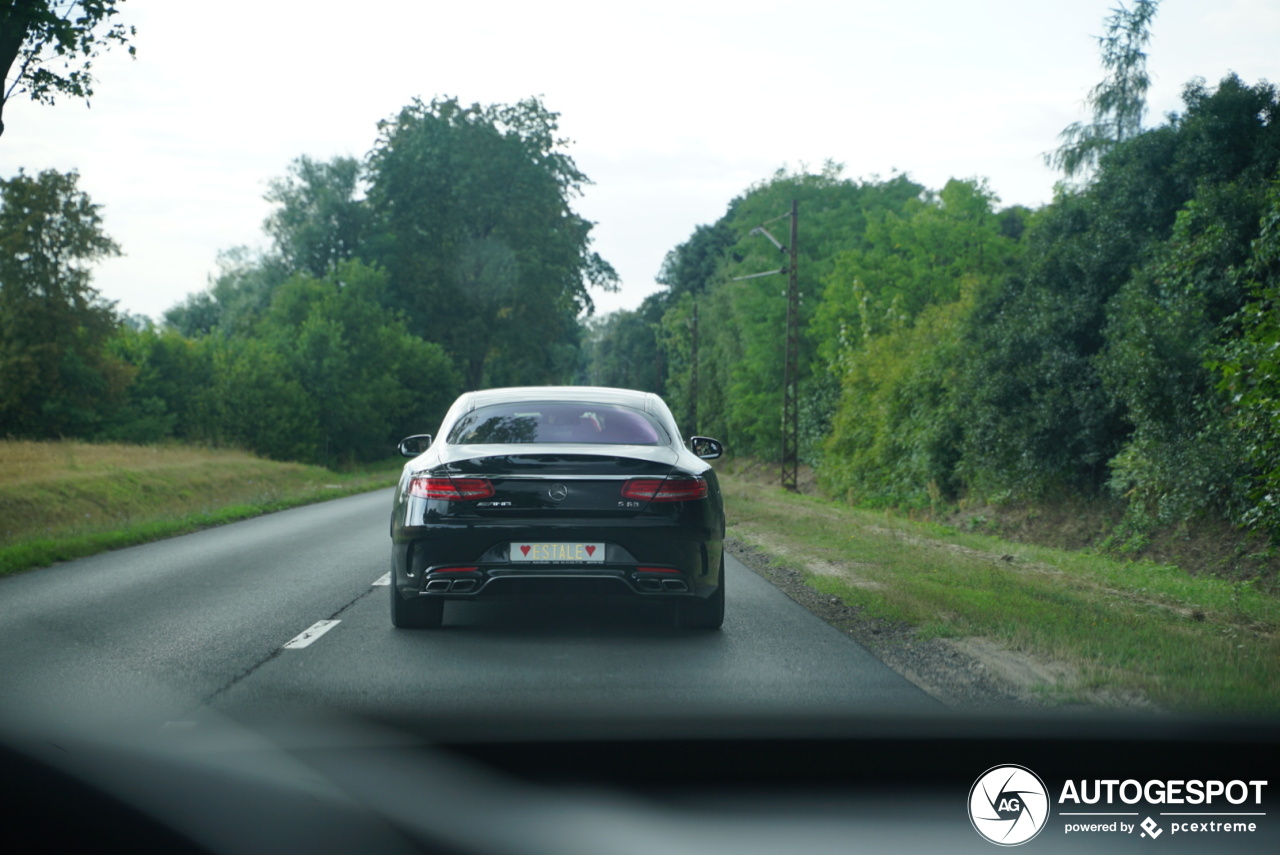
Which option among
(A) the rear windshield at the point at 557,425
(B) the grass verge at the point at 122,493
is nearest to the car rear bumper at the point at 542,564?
(A) the rear windshield at the point at 557,425

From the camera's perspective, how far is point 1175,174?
20.6 metres

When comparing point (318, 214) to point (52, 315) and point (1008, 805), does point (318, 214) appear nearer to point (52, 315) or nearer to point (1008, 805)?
point (52, 315)

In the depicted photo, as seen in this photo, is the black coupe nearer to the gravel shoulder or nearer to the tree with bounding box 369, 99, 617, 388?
the gravel shoulder

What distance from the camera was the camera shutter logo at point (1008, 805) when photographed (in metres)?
2.36

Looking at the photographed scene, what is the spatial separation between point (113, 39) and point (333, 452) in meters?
39.8

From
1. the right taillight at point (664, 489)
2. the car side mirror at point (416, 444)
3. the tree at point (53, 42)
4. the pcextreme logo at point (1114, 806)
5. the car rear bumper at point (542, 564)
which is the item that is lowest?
the car rear bumper at point (542, 564)

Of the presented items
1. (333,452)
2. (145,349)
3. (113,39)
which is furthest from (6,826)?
(145,349)

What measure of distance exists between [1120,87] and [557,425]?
106 ft

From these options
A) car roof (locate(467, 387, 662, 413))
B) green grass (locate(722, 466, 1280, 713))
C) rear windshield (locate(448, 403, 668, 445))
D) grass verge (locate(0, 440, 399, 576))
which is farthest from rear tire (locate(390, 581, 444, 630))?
grass verge (locate(0, 440, 399, 576))

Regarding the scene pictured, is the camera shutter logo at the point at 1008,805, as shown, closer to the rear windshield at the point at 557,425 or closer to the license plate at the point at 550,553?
the license plate at the point at 550,553

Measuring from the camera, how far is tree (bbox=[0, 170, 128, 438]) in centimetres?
5003

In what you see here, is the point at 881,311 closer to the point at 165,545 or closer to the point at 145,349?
the point at 165,545

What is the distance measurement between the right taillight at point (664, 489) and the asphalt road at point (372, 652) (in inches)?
38.4

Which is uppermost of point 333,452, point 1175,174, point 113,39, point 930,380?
point 113,39
